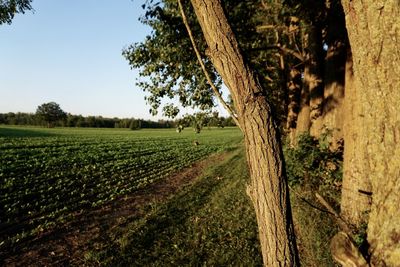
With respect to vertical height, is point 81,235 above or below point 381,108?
below

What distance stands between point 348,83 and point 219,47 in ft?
22.1

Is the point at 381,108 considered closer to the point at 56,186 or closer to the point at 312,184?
the point at 312,184

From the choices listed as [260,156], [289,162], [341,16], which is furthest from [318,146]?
[260,156]

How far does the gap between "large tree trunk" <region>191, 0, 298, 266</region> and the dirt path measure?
20.8 feet

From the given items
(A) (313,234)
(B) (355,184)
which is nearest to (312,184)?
(A) (313,234)

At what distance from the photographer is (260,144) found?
221 cm

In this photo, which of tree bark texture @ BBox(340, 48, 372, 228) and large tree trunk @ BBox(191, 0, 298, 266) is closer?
large tree trunk @ BBox(191, 0, 298, 266)

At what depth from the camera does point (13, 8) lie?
1758cm

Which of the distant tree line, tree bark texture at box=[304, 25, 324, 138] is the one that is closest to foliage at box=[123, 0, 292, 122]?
tree bark texture at box=[304, 25, 324, 138]

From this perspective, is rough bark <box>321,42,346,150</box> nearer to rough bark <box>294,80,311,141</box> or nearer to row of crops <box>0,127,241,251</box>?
rough bark <box>294,80,311,141</box>

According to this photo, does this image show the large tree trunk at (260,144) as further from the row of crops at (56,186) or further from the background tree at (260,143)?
the row of crops at (56,186)

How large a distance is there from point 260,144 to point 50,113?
13144 cm

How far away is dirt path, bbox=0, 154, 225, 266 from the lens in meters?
7.40

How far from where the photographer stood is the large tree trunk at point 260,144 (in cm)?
222
